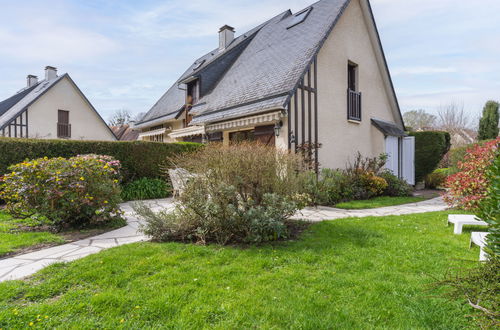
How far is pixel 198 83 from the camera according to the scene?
711 inches

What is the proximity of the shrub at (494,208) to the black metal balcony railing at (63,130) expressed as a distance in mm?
28354

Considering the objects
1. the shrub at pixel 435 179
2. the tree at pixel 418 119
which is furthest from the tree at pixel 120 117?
the shrub at pixel 435 179

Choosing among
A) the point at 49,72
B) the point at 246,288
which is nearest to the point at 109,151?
the point at 246,288

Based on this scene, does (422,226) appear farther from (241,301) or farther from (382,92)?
(382,92)

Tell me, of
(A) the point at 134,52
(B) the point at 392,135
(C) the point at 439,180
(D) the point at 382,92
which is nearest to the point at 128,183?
(A) the point at 134,52

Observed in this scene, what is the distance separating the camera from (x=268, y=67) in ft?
46.4

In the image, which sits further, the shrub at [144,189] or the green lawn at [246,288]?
the shrub at [144,189]

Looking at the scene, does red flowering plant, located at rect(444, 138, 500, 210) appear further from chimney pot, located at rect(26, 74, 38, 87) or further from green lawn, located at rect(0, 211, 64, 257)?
chimney pot, located at rect(26, 74, 38, 87)

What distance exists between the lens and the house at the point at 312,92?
11875mm

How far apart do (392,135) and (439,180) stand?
159 inches

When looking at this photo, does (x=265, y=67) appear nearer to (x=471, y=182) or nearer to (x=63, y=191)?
(x=471, y=182)

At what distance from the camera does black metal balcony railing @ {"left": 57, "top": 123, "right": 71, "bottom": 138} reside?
23.5 metres

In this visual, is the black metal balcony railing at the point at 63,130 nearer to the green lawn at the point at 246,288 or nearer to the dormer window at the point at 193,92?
the dormer window at the point at 193,92

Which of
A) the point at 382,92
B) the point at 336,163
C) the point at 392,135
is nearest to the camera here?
the point at 336,163
